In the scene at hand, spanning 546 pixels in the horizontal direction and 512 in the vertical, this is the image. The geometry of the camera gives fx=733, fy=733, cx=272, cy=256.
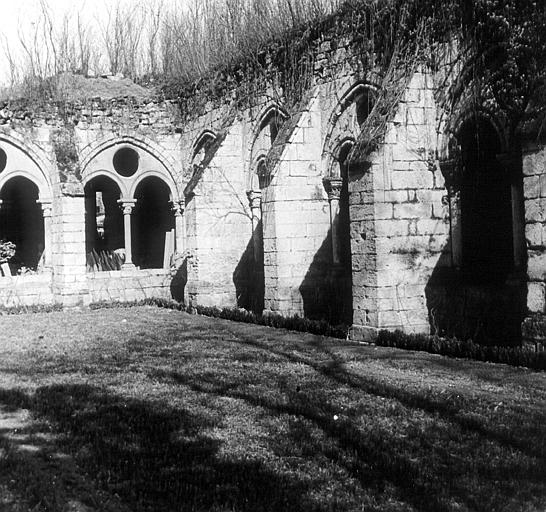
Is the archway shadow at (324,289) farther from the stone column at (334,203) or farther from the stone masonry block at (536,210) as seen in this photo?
the stone masonry block at (536,210)

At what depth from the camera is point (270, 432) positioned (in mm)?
5348

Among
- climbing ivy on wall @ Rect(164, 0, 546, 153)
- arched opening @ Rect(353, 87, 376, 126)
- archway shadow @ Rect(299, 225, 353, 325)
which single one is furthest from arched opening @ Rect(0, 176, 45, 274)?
arched opening @ Rect(353, 87, 376, 126)

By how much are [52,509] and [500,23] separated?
8.04 m

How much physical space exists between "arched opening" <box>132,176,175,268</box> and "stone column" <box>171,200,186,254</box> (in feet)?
4.92

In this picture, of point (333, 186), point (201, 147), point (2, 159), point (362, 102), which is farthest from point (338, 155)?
point (2, 159)

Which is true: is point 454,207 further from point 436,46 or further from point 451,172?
point 436,46

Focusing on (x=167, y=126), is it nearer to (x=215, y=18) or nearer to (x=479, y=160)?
(x=215, y=18)

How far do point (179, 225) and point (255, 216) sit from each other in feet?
10.6

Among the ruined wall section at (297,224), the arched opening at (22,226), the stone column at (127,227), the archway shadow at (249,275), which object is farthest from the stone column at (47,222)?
the ruined wall section at (297,224)

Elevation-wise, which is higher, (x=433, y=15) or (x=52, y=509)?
(x=433, y=15)

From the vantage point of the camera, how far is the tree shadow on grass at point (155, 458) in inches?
159

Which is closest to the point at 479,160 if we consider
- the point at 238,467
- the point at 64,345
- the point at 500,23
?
the point at 500,23

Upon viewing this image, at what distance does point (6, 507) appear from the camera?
3947mm

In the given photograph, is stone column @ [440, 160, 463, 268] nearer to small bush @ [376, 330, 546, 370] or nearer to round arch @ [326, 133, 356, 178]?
small bush @ [376, 330, 546, 370]
